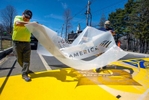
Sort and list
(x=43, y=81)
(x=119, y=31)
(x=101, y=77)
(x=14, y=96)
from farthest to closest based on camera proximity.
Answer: (x=119, y=31) → (x=101, y=77) → (x=43, y=81) → (x=14, y=96)

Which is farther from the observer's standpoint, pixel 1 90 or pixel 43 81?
pixel 43 81

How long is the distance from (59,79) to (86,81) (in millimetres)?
706

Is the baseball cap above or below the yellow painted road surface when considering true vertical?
above

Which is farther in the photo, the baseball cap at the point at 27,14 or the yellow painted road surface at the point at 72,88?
the baseball cap at the point at 27,14

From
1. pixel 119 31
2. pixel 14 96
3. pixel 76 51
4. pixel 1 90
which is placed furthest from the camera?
pixel 119 31

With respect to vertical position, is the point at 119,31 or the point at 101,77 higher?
the point at 119,31

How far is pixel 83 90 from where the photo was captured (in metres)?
3.00

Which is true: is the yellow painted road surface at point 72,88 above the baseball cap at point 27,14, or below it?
below

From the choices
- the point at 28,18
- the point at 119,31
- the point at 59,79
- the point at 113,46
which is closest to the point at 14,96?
the point at 59,79

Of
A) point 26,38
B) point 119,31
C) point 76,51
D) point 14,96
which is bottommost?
point 14,96

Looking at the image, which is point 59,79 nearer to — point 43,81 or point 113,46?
point 43,81

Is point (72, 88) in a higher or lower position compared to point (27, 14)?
lower

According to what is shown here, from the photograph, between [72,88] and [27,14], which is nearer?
[72,88]

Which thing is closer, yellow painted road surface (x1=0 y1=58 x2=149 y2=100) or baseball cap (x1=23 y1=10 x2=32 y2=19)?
yellow painted road surface (x1=0 y1=58 x2=149 y2=100)
